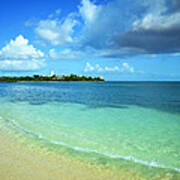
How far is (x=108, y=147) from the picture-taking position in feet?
24.8

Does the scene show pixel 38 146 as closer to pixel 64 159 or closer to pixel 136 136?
pixel 64 159

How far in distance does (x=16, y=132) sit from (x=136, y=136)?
722 centimetres

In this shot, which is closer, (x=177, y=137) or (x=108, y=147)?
(x=108, y=147)

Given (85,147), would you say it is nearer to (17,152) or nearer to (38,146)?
(38,146)

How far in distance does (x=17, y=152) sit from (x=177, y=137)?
8.68 m

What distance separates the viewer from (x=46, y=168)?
529 centimetres

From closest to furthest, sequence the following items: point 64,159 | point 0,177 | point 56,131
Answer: point 0,177, point 64,159, point 56,131

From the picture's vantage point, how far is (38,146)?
7328 millimetres

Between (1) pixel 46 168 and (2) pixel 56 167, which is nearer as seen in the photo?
(1) pixel 46 168

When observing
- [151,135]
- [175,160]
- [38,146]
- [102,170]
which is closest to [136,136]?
[151,135]

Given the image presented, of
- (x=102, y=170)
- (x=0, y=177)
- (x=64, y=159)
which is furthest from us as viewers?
(x=64, y=159)

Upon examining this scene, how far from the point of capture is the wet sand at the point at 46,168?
4.82 meters

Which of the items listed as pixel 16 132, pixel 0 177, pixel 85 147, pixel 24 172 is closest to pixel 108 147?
pixel 85 147

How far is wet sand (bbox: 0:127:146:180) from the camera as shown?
4.82 m
